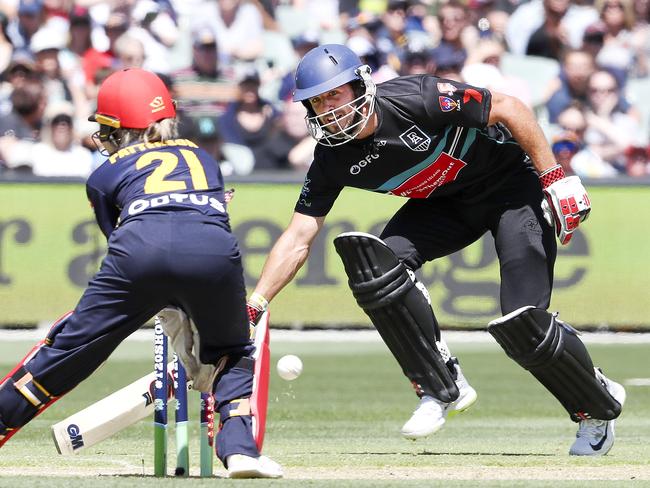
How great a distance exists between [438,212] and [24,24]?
10.1m

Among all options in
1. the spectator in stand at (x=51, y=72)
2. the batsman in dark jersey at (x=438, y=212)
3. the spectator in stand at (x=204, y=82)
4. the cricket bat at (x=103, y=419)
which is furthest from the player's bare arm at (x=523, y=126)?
the spectator in stand at (x=51, y=72)

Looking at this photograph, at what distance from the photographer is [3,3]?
1672 cm

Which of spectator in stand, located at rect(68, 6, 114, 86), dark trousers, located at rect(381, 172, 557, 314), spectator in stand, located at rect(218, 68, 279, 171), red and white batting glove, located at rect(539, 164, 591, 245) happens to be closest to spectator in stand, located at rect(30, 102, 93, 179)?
spectator in stand, located at rect(68, 6, 114, 86)

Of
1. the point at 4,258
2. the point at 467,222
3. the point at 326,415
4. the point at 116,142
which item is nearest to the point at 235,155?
the point at 4,258

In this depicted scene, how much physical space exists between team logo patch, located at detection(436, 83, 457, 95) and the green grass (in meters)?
1.82

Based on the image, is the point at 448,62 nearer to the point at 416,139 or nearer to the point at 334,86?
the point at 416,139

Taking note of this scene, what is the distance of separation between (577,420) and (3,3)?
11433mm

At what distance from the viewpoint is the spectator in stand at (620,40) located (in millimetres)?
16406

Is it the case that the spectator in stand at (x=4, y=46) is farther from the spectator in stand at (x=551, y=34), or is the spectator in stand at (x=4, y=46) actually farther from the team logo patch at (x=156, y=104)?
the team logo patch at (x=156, y=104)

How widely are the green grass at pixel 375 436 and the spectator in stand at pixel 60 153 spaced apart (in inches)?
90.8

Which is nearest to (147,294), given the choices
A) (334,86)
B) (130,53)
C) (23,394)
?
(23,394)

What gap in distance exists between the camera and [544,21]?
55.4 feet

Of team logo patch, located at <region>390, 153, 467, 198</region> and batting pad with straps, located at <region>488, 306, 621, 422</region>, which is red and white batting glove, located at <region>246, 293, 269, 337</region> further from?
batting pad with straps, located at <region>488, 306, 621, 422</region>

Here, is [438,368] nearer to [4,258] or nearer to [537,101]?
[4,258]
